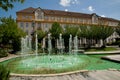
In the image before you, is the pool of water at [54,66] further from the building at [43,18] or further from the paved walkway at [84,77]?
the building at [43,18]

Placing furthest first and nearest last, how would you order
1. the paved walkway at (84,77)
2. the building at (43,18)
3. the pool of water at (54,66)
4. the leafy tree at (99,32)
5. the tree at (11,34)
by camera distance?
the building at (43,18), the leafy tree at (99,32), the tree at (11,34), the pool of water at (54,66), the paved walkway at (84,77)

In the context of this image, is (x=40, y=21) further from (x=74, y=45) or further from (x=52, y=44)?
(x=74, y=45)

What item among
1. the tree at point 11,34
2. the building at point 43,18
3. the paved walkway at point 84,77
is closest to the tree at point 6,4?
the paved walkway at point 84,77

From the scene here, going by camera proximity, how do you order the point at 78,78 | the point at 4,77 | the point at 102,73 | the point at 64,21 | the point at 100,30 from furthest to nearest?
the point at 64,21 → the point at 100,30 → the point at 102,73 → the point at 78,78 → the point at 4,77

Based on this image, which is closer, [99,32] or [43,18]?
[99,32]

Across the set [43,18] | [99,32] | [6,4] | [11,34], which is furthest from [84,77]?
[43,18]

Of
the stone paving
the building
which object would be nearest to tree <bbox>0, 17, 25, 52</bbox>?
the stone paving

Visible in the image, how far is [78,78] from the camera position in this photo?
10.6 metres

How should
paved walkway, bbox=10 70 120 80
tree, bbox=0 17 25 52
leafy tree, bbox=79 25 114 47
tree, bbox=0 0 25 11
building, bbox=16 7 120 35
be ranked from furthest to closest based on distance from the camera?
building, bbox=16 7 120 35, leafy tree, bbox=79 25 114 47, tree, bbox=0 17 25 52, paved walkway, bbox=10 70 120 80, tree, bbox=0 0 25 11

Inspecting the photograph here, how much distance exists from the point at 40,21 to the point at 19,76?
44.3 m

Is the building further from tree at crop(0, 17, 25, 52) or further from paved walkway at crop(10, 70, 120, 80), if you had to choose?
paved walkway at crop(10, 70, 120, 80)

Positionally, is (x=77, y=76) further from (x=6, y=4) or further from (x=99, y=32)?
(x=99, y=32)

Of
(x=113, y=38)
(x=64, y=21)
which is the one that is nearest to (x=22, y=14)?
(x=64, y=21)

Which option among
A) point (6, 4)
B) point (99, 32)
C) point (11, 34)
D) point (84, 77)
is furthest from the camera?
point (99, 32)
